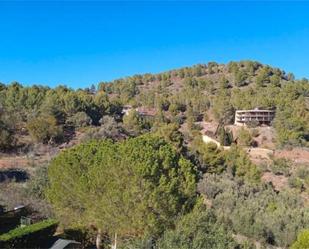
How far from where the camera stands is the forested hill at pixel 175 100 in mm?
54688

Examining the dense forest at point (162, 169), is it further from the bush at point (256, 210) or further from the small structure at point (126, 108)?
the small structure at point (126, 108)

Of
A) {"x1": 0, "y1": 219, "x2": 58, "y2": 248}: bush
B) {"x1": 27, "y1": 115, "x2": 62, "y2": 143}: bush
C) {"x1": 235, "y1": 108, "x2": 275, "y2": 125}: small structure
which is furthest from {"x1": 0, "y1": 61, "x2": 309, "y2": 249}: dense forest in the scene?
{"x1": 235, "y1": 108, "x2": 275, "y2": 125}: small structure

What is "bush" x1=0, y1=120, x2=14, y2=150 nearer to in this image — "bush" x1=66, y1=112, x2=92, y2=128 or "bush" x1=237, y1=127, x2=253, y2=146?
"bush" x1=66, y1=112, x2=92, y2=128

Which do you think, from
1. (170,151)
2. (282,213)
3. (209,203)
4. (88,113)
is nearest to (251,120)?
(88,113)

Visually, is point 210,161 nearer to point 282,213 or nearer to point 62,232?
point 282,213

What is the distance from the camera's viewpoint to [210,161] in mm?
45875

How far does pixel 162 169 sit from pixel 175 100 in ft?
207

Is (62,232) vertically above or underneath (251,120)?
underneath

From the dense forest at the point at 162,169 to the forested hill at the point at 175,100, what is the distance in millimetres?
228

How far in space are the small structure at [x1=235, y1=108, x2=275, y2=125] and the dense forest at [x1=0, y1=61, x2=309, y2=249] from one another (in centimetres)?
174

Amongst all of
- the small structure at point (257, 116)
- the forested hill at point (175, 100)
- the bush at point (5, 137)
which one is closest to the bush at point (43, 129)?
the forested hill at point (175, 100)

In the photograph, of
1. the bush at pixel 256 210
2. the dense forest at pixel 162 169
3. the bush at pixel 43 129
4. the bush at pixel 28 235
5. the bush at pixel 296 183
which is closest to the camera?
the bush at pixel 28 235

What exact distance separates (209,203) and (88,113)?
3413cm

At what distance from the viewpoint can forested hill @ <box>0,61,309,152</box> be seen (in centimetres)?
5469
